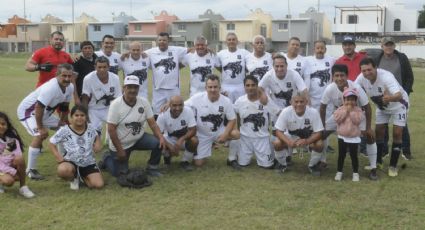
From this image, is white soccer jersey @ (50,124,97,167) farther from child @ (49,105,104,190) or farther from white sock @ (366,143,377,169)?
white sock @ (366,143,377,169)

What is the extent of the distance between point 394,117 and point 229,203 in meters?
2.89

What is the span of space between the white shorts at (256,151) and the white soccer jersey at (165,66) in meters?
1.97

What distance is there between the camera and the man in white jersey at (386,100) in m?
6.31

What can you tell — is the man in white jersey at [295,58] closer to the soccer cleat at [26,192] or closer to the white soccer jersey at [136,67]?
the white soccer jersey at [136,67]

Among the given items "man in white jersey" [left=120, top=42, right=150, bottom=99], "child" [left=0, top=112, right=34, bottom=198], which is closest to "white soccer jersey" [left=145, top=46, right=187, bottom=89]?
"man in white jersey" [left=120, top=42, right=150, bottom=99]

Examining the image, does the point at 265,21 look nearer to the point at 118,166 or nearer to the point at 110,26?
the point at 110,26

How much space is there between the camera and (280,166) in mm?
6809

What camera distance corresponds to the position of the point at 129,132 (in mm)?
6375

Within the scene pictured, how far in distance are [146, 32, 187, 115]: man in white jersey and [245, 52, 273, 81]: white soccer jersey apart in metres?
1.27

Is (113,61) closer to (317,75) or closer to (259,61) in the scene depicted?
(259,61)

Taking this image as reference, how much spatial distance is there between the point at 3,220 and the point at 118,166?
1.87 metres

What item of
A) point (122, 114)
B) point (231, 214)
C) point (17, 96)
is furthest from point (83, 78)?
point (17, 96)

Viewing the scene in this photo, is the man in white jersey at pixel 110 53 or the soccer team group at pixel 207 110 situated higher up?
the man in white jersey at pixel 110 53

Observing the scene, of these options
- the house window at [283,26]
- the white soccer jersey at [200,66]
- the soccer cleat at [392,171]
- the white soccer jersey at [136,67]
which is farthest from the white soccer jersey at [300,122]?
the house window at [283,26]
